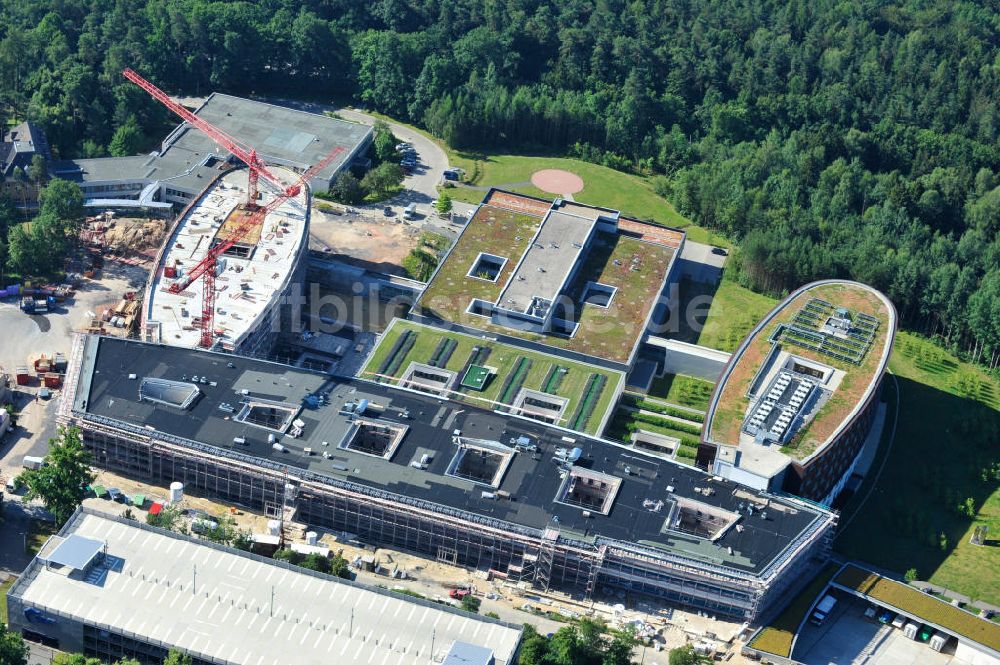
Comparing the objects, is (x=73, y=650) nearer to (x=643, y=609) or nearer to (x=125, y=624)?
(x=125, y=624)

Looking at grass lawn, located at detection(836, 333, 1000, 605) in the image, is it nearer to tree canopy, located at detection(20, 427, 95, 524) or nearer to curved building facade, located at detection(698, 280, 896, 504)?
curved building facade, located at detection(698, 280, 896, 504)

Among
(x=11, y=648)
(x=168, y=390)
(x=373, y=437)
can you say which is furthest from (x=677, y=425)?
(x=11, y=648)

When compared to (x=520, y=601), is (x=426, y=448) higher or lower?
higher

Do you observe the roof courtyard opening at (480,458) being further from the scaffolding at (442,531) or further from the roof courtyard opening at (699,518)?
the roof courtyard opening at (699,518)

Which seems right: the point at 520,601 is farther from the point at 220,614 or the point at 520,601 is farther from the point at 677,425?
the point at 677,425

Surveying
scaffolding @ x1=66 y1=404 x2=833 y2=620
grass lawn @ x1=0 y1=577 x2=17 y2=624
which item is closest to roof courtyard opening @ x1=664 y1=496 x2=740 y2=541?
scaffolding @ x1=66 y1=404 x2=833 y2=620

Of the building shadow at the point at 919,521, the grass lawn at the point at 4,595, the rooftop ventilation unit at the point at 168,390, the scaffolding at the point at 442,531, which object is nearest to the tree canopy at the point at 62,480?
the scaffolding at the point at 442,531
